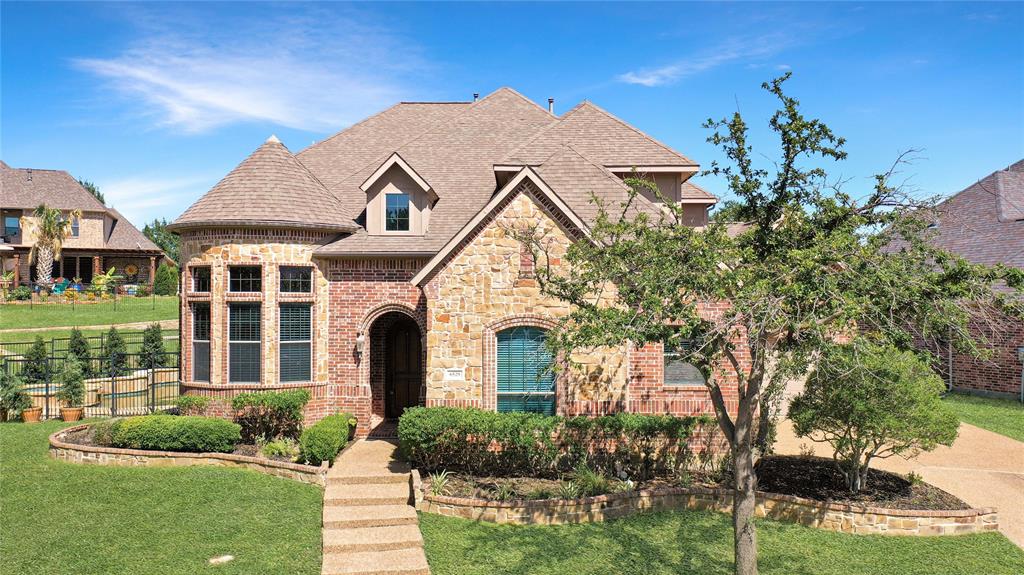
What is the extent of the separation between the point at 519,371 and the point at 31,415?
1427 centimetres

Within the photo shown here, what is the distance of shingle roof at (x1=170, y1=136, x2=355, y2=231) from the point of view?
15406mm

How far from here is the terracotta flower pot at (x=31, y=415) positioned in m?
17.9

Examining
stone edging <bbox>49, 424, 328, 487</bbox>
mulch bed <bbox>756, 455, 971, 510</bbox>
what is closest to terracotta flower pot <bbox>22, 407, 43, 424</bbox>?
stone edging <bbox>49, 424, 328, 487</bbox>

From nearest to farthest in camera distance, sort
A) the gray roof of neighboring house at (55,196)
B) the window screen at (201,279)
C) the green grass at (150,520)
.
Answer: the green grass at (150,520), the window screen at (201,279), the gray roof of neighboring house at (55,196)

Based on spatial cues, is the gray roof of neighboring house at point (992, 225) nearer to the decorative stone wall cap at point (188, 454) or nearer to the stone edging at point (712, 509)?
the stone edging at point (712, 509)

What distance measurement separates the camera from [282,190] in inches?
638

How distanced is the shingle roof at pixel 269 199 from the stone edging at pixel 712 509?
7592 millimetres

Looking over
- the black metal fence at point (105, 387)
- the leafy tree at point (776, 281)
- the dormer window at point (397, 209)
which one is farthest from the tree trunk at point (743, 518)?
the black metal fence at point (105, 387)

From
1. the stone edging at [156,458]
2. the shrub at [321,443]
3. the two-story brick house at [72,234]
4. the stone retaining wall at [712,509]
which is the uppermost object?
the two-story brick house at [72,234]

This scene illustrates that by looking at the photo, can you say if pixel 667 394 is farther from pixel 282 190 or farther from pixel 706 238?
pixel 282 190

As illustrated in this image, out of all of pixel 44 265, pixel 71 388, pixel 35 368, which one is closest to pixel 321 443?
pixel 71 388

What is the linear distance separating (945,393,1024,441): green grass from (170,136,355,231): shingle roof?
676 inches

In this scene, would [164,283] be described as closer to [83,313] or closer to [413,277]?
[83,313]

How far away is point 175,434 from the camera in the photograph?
44.8 ft
